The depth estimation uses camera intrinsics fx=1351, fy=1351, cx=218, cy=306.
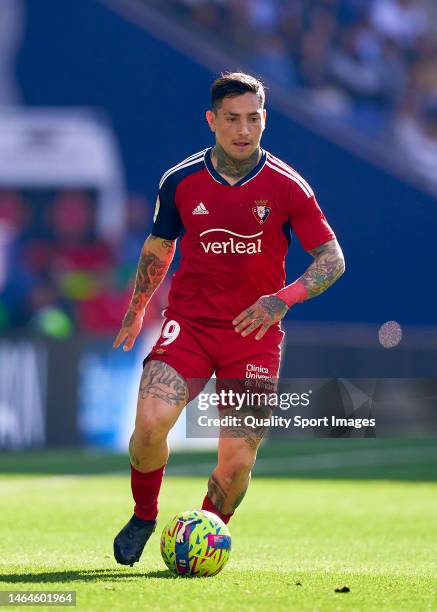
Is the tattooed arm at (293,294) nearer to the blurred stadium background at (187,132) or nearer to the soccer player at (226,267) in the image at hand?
the soccer player at (226,267)

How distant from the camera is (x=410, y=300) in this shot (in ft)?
78.9

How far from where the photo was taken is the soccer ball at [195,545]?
6262 millimetres

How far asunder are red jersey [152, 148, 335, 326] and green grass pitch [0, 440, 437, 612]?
1370 millimetres

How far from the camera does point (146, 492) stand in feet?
22.3

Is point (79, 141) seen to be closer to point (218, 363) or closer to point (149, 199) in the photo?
point (149, 199)

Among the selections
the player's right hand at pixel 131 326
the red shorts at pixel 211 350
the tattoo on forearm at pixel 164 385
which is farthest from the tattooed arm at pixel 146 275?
the tattoo on forearm at pixel 164 385

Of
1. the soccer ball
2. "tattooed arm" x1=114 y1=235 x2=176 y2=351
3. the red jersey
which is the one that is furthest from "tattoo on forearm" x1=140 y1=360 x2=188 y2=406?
the soccer ball

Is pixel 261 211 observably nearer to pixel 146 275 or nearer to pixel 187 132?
pixel 146 275

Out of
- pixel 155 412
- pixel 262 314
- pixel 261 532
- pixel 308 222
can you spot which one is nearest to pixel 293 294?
pixel 262 314

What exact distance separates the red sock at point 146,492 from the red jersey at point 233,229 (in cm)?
83

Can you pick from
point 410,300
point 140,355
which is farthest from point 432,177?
point 140,355

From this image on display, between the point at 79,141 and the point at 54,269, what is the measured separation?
3.23 metres

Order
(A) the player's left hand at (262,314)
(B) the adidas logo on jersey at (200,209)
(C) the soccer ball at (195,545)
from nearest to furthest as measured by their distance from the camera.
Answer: (C) the soccer ball at (195,545) → (A) the player's left hand at (262,314) → (B) the adidas logo on jersey at (200,209)

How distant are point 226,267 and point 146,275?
530 millimetres
